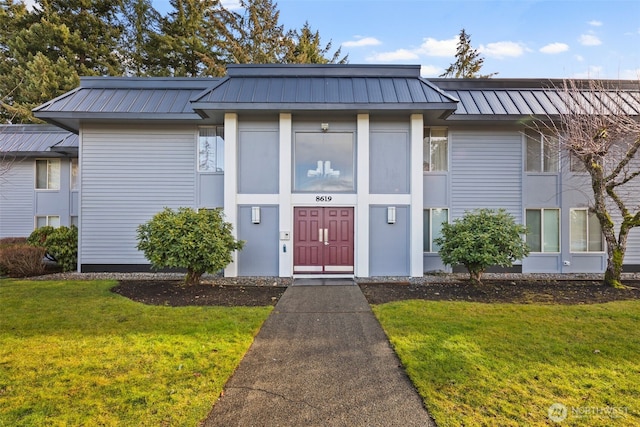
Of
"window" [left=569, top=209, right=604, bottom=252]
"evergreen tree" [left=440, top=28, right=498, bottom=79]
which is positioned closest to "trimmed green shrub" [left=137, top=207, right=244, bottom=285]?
"window" [left=569, top=209, right=604, bottom=252]

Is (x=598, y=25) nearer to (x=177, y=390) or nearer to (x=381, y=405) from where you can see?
(x=381, y=405)

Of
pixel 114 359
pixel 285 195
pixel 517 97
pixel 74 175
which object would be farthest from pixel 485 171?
pixel 74 175

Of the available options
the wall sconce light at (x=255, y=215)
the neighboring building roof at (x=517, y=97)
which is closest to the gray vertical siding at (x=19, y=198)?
the wall sconce light at (x=255, y=215)

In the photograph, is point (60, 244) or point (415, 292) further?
point (60, 244)

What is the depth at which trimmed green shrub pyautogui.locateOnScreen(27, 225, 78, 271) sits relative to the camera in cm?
953

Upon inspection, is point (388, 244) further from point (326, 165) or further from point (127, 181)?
point (127, 181)

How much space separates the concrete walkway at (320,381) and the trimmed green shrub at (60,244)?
8531 mm

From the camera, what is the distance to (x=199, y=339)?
4.31m

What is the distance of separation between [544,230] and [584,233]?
4.29 ft

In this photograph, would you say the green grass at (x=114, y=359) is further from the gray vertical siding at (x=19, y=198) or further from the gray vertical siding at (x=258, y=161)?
the gray vertical siding at (x=19, y=198)

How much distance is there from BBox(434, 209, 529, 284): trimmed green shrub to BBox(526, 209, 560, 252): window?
2448 millimetres

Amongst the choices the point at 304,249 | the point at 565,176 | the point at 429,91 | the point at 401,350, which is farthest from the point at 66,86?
the point at 565,176

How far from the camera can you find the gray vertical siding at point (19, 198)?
490 inches

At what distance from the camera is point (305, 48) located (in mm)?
21688
